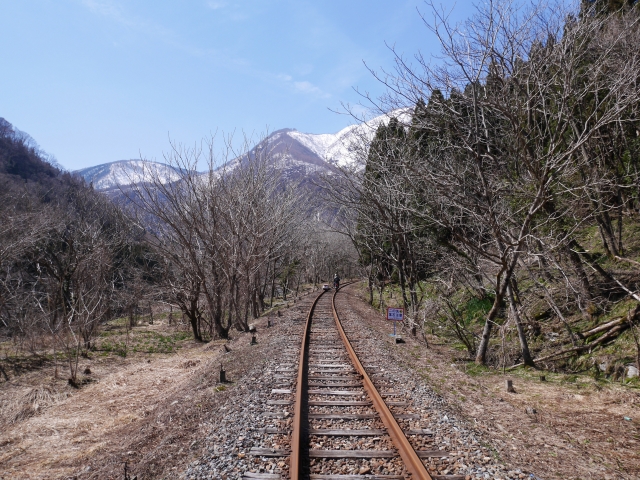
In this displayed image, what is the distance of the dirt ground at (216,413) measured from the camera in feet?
15.2

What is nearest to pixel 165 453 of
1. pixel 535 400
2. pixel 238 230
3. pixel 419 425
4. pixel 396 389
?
pixel 419 425

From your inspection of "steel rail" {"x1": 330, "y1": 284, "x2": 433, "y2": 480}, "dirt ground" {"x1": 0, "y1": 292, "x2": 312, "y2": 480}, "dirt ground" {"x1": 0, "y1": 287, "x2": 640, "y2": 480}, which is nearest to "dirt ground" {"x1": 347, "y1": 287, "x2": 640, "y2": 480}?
"dirt ground" {"x1": 0, "y1": 287, "x2": 640, "y2": 480}

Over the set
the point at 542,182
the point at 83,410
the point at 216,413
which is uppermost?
the point at 542,182

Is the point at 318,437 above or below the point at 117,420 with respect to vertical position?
above

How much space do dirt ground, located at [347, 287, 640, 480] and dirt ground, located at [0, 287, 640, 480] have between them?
12 mm

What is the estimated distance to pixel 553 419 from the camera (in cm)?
573

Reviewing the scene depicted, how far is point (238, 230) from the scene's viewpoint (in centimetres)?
1656

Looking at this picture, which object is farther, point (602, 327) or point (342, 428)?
point (602, 327)

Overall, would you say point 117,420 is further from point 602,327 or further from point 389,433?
point 602,327

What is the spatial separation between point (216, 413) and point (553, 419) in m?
4.75

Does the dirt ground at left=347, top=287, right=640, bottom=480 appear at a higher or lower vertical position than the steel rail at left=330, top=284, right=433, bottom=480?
lower

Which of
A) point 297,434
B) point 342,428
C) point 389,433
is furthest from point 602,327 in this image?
point 297,434

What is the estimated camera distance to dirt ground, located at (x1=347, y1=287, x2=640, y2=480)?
14.4 feet

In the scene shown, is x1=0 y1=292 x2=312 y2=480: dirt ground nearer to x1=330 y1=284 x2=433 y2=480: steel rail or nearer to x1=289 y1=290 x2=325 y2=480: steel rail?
x1=289 y1=290 x2=325 y2=480: steel rail
